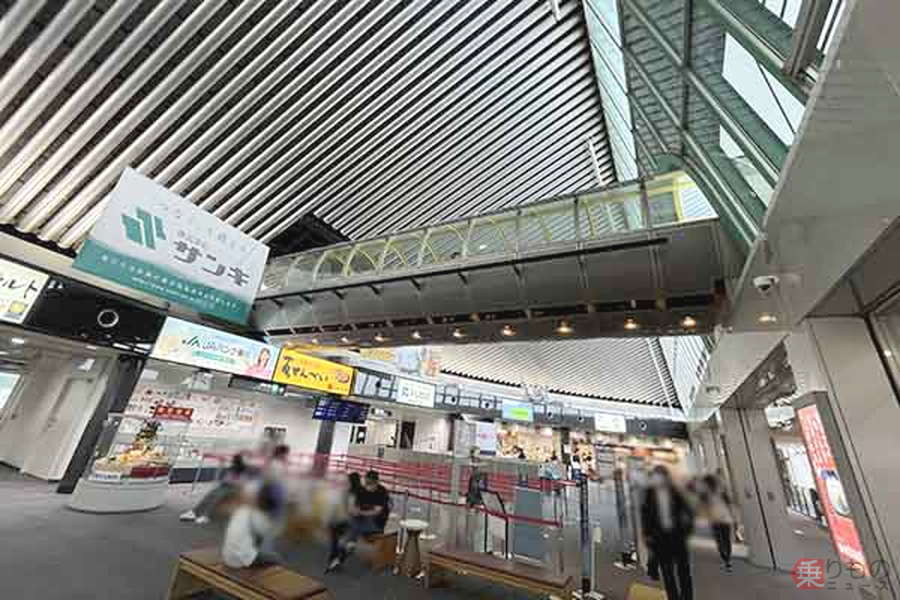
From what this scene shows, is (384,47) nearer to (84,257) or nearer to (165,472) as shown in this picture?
(84,257)

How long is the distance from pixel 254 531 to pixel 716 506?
0.74 metres

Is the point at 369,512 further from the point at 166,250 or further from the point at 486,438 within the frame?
Result: the point at 486,438

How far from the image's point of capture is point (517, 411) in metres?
24.6

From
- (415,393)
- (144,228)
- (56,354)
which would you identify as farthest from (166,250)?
(415,393)

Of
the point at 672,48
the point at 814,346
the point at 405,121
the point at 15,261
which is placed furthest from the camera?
the point at 405,121

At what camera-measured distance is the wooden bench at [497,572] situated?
3602 mm

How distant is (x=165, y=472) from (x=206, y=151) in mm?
7960

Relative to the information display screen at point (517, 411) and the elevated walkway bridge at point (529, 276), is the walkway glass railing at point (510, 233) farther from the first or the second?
the information display screen at point (517, 411)

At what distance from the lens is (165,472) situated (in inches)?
253

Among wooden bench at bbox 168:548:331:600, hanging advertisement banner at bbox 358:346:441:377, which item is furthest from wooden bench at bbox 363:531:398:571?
hanging advertisement banner at bbox 358:346:441:377

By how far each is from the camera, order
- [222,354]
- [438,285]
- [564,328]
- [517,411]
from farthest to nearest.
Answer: [517,411], [438,285], [564,328], [222,354]

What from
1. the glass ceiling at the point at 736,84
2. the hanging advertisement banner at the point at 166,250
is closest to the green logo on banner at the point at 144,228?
the hanging advertisement banner at the point at 166,250

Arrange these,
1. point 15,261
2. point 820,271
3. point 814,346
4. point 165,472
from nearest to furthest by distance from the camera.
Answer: point 820,271 < point 814,346 < point 165,472 < point 15,261

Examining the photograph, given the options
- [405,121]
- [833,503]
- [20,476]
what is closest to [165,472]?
[20,476]
